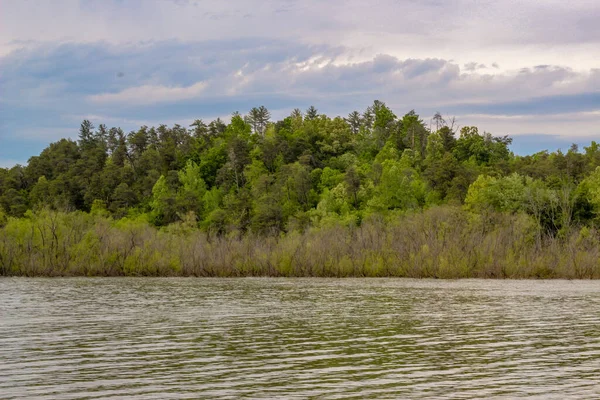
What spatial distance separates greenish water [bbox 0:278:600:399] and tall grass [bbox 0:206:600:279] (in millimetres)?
17605

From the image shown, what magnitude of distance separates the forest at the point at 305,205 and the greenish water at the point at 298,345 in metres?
18.7

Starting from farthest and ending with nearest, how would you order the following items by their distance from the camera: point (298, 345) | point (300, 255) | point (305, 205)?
point (305, 205)
point (300, 255)
point (298, 345)

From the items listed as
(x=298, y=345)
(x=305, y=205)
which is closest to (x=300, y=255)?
(x=298, y=345)

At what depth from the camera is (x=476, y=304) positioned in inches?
1427

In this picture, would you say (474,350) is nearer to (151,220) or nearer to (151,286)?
(151,286)

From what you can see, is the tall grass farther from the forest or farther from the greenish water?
the greenish water

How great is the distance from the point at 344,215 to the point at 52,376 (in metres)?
116

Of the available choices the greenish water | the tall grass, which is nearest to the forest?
the tall grass

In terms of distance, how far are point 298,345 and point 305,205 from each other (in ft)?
416

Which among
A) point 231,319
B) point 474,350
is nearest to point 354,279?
point 231,319

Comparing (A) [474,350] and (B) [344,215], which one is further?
(B) [344,215]

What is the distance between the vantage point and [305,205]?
14900cm

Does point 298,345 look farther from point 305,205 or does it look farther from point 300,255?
point 305,205

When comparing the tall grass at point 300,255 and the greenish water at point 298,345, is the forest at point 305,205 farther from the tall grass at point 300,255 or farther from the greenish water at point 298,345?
the greenish water at point 298,345
